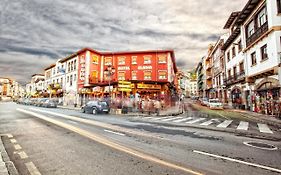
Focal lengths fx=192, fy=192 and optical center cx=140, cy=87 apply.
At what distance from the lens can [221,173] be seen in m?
4.17

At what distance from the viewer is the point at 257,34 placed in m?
22.3

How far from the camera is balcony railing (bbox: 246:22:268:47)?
20.3 metres

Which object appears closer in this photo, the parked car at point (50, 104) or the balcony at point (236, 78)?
the balcony at point (236, 78)

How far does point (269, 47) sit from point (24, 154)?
22.2 meters

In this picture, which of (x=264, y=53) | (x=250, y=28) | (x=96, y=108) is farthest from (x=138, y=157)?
(x=250, y=28)

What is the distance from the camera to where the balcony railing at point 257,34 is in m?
→ 20.3

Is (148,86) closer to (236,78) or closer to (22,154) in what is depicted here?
(236,78)

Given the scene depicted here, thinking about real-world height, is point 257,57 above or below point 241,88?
above

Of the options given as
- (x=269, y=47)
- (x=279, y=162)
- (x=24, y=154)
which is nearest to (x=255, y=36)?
(x=269, y=47)

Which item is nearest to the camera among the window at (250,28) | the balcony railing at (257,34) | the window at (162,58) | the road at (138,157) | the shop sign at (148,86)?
the road at (138,157)

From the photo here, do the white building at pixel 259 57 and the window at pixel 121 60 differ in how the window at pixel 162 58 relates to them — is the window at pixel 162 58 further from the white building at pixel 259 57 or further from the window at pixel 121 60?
the white building at pixel 259 57

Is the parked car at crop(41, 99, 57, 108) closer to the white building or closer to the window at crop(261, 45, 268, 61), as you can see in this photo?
the white building

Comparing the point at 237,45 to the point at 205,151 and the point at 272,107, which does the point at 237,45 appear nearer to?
the point at 272,107

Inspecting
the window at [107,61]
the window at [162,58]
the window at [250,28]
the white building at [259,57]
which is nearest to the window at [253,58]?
the white building at [259,57]
